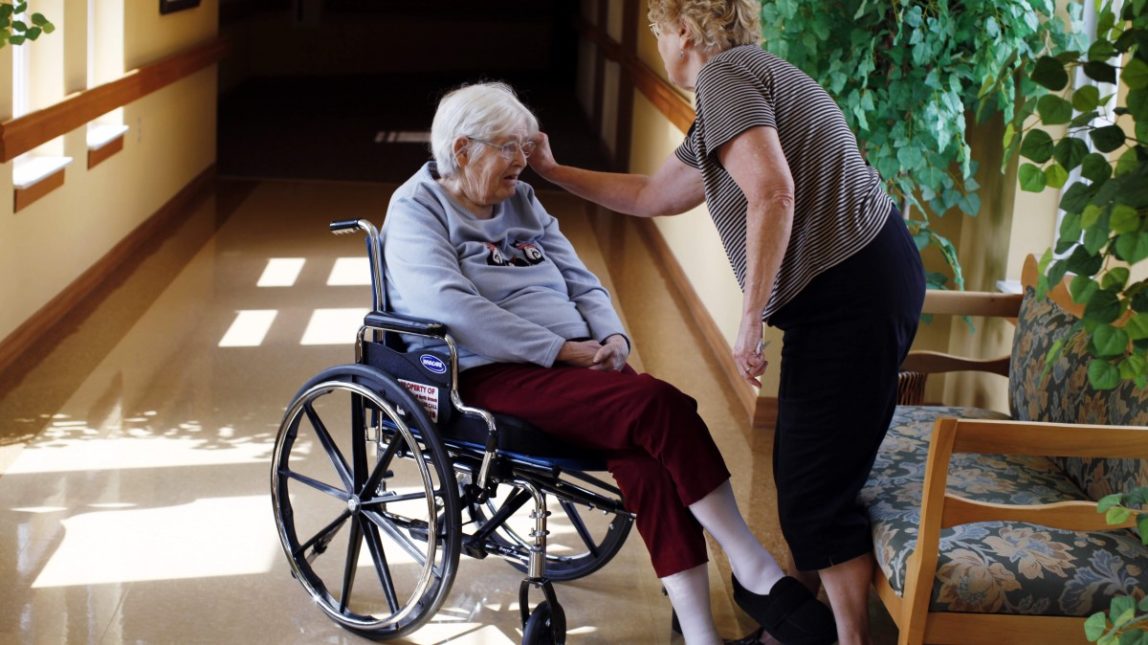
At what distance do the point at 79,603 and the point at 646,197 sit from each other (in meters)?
1.47

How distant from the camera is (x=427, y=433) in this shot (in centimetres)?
238

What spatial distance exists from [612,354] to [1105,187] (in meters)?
1.50

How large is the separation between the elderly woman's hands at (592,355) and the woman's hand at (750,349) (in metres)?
0.35

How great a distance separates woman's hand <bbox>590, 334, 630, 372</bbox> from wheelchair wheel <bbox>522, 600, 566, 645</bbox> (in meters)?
0.47

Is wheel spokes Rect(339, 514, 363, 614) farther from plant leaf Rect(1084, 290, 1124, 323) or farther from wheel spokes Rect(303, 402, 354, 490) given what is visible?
plant leaf Rect(1084, 290, 1124, 323)

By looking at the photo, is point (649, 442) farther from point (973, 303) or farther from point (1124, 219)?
point (1124, 219)

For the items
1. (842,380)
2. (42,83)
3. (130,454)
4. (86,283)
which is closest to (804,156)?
(842,380)

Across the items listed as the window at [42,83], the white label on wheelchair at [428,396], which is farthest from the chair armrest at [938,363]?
the window at [42,83]

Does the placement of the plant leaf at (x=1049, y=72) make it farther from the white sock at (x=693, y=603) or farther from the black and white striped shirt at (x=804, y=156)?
the white sock at (x=693, y=603)

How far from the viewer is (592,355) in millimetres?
2566

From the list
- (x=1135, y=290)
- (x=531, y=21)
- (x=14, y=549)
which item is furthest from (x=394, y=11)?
(x=1135, y=290)

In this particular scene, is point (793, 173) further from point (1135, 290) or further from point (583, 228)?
point (583, 228)

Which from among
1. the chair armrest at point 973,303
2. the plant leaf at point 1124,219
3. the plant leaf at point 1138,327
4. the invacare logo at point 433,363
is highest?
the plant leaf at point 1124,219

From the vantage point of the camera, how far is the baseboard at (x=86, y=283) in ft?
14.3
